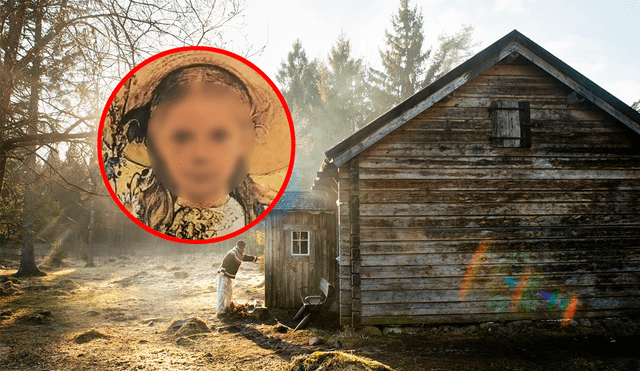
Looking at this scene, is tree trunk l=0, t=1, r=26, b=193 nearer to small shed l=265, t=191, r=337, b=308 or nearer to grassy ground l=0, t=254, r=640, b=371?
grassy ground l=0, t=254, r=640, b=371

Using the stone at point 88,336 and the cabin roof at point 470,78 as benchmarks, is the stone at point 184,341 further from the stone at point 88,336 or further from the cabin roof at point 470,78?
the cabin roof at point 470,78

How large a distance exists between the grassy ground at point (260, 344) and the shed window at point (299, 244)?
1.89 m

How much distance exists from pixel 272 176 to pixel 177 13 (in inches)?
151

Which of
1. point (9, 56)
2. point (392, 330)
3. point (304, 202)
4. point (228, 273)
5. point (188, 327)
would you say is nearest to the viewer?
point (9, 56)

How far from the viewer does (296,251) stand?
39.7 ft

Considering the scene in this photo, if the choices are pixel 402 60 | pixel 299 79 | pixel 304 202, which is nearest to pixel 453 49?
pixel 402 60

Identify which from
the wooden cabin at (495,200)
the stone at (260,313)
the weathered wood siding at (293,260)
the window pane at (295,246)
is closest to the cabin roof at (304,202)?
the weathered wood siding at (293,260)

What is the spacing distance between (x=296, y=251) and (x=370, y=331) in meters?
4.69

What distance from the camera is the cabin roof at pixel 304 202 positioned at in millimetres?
12016

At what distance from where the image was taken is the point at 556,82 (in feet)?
28.2

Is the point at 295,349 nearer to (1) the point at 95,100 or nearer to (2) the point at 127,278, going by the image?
(1) the point at 95,100

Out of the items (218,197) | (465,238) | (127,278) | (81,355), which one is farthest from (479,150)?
(127,278)

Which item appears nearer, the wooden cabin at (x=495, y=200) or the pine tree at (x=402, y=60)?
the wooden cabin at (x=495, y=200)

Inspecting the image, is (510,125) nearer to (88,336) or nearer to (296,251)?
(296,251)
